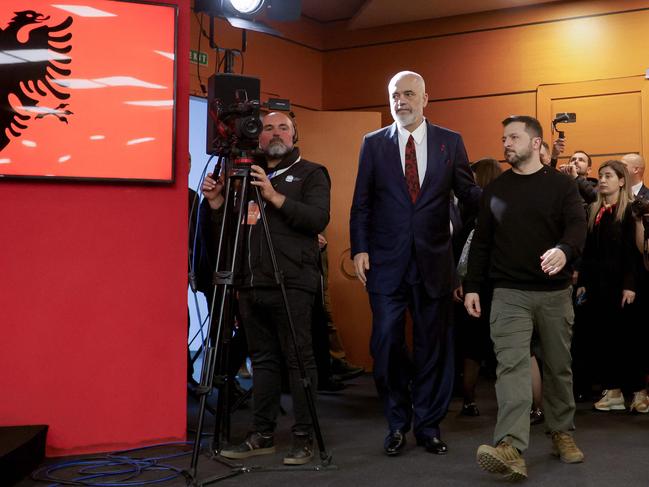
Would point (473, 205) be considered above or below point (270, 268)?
above

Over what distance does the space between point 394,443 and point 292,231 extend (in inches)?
39.2

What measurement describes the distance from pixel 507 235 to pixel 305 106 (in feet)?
14.7

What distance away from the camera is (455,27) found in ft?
23.1

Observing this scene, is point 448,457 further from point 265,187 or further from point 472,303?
point 265,187

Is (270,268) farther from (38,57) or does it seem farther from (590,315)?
(590,315)

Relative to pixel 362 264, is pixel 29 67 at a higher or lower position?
higher

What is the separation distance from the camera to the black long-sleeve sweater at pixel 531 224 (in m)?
3.08

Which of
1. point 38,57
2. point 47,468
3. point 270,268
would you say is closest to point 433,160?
point 270,268

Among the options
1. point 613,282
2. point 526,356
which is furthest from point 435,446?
point 613,282

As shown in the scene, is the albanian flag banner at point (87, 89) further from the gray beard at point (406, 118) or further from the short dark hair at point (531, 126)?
the short dark hair at point (531, 126)

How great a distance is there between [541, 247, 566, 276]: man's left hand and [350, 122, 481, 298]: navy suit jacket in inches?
23.7

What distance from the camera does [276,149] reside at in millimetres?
3324

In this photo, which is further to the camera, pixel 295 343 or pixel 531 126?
Result: pixel 531 126

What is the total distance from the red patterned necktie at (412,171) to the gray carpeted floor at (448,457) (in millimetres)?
1118
